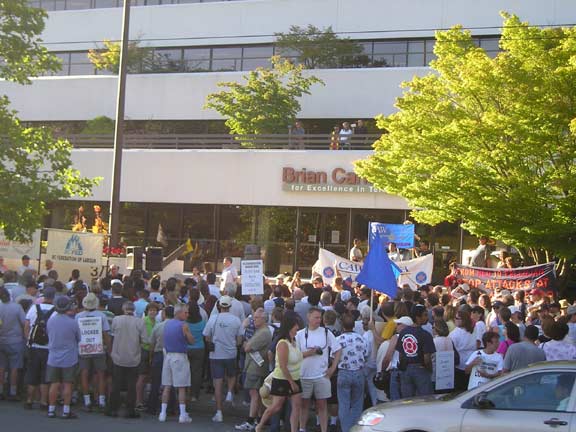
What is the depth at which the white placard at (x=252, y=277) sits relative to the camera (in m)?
14.3

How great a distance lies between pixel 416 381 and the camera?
10.4 meters

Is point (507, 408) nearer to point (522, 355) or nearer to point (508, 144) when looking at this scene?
point (522, 355)

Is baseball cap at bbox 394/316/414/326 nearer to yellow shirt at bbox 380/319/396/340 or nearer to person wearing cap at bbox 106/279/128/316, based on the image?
yellow shirt at bbox 380/319/396/340

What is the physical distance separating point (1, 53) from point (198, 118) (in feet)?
56.0

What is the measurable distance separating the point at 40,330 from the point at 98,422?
1.66 m

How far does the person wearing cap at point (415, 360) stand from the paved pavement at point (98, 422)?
276 centimetres

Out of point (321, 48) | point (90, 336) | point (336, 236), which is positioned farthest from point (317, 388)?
point (321, 48)

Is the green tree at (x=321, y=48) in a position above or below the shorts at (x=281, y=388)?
above

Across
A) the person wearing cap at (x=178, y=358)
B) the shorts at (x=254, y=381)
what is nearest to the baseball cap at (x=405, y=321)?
the shorts at (x=254, y=381)

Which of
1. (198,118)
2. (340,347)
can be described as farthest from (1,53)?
(198,118)

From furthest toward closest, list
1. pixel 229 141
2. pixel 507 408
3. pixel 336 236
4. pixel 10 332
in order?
pixel 229 141
pixel 336 236
pixel 10 332
pixel 507 408

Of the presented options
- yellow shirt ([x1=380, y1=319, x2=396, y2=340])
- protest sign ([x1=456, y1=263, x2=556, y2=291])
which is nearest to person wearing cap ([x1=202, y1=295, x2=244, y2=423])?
yellow shirt ([x1=380, y1=319, x2=396, y2=340])

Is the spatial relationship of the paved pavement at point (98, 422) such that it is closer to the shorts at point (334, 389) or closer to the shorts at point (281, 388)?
the shorts at point (334, 389)

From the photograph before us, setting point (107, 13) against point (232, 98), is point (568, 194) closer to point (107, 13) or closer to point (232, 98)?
point (232, 98)
